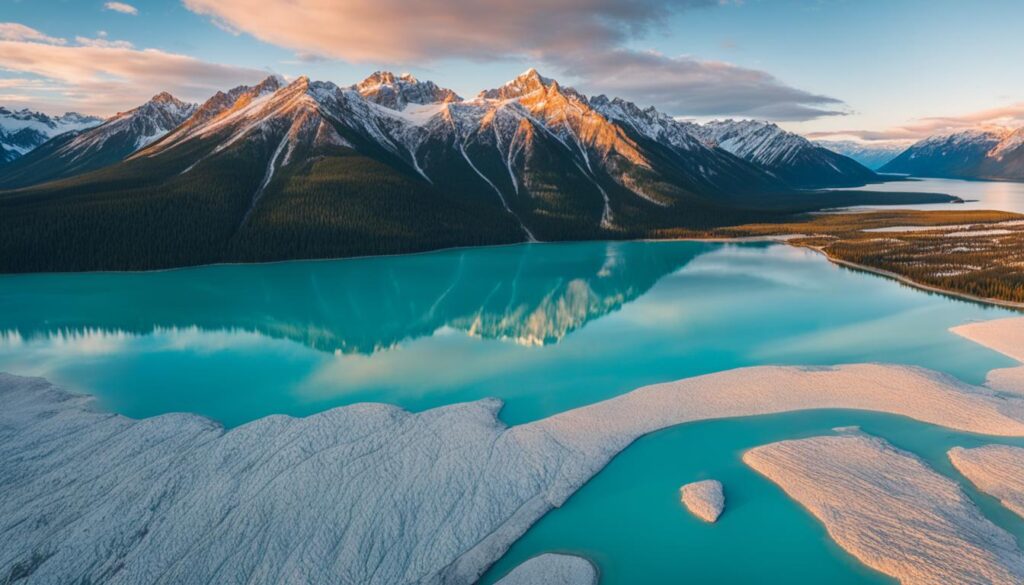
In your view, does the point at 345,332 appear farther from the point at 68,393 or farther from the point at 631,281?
the point at 631,281

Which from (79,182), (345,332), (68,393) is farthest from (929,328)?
(79,182)

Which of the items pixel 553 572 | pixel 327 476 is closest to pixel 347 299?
pixel 327 476

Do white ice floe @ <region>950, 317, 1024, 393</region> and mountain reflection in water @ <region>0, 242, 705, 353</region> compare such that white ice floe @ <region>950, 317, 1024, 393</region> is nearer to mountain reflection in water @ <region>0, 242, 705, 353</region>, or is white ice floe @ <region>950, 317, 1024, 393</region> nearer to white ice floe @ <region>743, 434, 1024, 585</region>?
white ice floe @ <region>743, 434, 1024, 585</region>

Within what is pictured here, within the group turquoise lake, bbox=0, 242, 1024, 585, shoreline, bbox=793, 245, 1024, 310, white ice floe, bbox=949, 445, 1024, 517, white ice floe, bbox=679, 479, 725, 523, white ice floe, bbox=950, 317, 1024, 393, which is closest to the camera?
turquoise lake, bbox=0, 242, 1024, 585

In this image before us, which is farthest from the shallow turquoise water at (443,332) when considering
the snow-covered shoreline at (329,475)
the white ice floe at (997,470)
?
the white ice floe at (997,470)

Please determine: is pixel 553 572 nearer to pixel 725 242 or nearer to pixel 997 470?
pixel 997 470

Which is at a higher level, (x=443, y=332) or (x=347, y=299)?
(x=443, y=332)

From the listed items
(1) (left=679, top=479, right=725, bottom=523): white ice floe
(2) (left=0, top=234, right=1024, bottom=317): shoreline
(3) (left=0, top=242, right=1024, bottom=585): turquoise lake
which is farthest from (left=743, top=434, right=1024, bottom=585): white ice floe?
(2) (left=0, top=234, right=1024, bottom=317): shoreline
